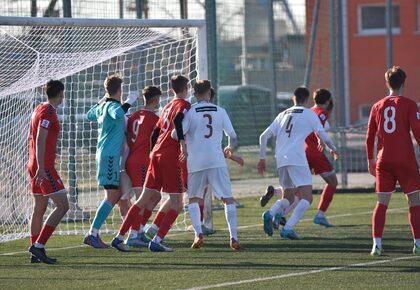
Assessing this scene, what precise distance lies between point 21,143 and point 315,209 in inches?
190

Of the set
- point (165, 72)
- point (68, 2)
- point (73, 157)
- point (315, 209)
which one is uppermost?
point (68, 2)

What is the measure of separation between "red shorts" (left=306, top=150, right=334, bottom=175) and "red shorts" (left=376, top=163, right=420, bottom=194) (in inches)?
122

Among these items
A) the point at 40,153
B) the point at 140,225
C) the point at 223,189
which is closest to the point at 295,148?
the point at 223,189

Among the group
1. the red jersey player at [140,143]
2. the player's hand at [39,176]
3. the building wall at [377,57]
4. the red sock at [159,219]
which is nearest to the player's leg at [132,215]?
the red sock at [159,219]

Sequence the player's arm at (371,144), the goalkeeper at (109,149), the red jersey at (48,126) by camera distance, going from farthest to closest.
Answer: the goalkeeper at (109,149)
the red jersey at (48,126)
the player's arm at (371,144)

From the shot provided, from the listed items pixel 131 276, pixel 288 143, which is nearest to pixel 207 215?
pixel 288 143

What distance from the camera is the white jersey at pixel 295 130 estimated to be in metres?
12.6

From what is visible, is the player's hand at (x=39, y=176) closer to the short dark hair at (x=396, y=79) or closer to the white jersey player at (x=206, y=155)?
the white jersey player at (x=206, y=155)

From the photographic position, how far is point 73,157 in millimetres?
15328

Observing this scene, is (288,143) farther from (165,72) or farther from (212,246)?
(165,72)

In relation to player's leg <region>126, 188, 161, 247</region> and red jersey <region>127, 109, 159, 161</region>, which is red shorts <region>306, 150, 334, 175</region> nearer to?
red jersey <region>127, 109, 159, 161</region>

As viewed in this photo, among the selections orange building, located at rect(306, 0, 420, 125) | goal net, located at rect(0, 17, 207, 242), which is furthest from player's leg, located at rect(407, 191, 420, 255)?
orange building, located at rect(306, 0, 420, 125)

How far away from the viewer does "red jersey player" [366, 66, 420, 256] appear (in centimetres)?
1073

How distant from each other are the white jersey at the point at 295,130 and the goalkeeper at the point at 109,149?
1.82m
